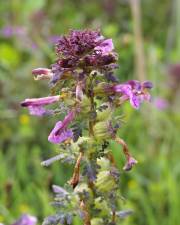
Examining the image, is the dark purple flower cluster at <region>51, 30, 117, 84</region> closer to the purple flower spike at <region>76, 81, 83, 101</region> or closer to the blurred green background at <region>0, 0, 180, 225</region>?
the purple flower spike at <region>76, 81, 83, 101</region>

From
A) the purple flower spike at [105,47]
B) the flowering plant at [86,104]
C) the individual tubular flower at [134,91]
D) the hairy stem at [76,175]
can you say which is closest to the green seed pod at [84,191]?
the flowering plant at [86,104]

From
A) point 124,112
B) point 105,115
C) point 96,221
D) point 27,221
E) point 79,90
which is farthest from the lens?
point 124,112

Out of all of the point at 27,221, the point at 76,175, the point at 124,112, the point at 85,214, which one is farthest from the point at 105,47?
the point at 124,112

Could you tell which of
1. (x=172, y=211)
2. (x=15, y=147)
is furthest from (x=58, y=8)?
(x=172, y=211)

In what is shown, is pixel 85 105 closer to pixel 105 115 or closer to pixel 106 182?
pixel 105 115

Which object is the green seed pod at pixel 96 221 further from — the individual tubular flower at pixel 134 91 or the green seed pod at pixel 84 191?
the individual tubular flower at pixel 134 91

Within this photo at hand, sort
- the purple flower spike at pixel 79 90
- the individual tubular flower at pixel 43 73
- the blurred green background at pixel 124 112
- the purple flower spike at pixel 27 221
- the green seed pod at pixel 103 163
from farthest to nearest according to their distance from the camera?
the blurred green background at pixel 124 112, the purple flower spike at pixel 27 221, the green seed pod at pixel 103 163, the individual tubular flower at pixel 43 73, the purple flower spike at pixel 79 90
